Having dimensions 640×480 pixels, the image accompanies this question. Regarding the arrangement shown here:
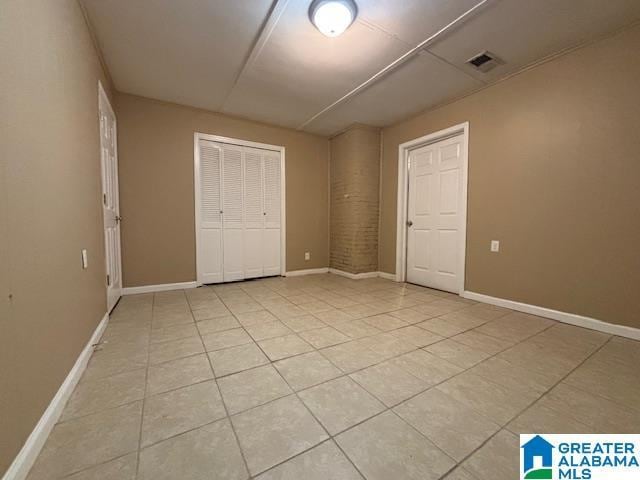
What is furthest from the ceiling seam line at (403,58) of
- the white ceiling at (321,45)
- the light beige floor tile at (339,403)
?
the light beige floor tile at (339,403)

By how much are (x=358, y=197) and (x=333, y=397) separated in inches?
131

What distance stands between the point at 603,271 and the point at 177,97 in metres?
4.96

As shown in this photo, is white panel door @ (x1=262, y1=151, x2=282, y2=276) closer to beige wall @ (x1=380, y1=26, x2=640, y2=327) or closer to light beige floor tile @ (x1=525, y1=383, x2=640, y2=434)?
beige wall @ (x1=380, y1=26, x2=640, y2=327)

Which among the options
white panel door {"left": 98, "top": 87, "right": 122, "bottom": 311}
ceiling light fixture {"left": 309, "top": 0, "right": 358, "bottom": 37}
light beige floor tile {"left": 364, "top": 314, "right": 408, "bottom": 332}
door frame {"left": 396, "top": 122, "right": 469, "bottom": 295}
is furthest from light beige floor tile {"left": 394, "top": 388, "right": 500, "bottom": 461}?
white panel door {"left": 98, "top": 87, "right": 122, "bottom": 311}

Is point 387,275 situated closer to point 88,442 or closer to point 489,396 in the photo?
point 489,396

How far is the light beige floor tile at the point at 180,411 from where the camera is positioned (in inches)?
43.3

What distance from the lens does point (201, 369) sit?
62.3 inches

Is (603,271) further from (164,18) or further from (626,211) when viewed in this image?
(164,18)

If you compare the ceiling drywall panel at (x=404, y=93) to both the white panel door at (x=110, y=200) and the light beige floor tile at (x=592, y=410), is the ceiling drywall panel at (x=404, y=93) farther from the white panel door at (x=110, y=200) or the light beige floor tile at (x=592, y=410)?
the light beige floor tile at (x=592, y=410)

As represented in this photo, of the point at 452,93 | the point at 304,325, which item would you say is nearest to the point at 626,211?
the point at 452,93

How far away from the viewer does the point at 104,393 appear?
1355 millimetres

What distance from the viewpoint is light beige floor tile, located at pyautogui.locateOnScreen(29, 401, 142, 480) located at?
36.5 inches

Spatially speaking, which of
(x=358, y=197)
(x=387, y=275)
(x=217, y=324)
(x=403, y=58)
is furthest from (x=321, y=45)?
(x=387, y=275)

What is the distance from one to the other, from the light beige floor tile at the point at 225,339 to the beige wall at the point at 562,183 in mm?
2746
